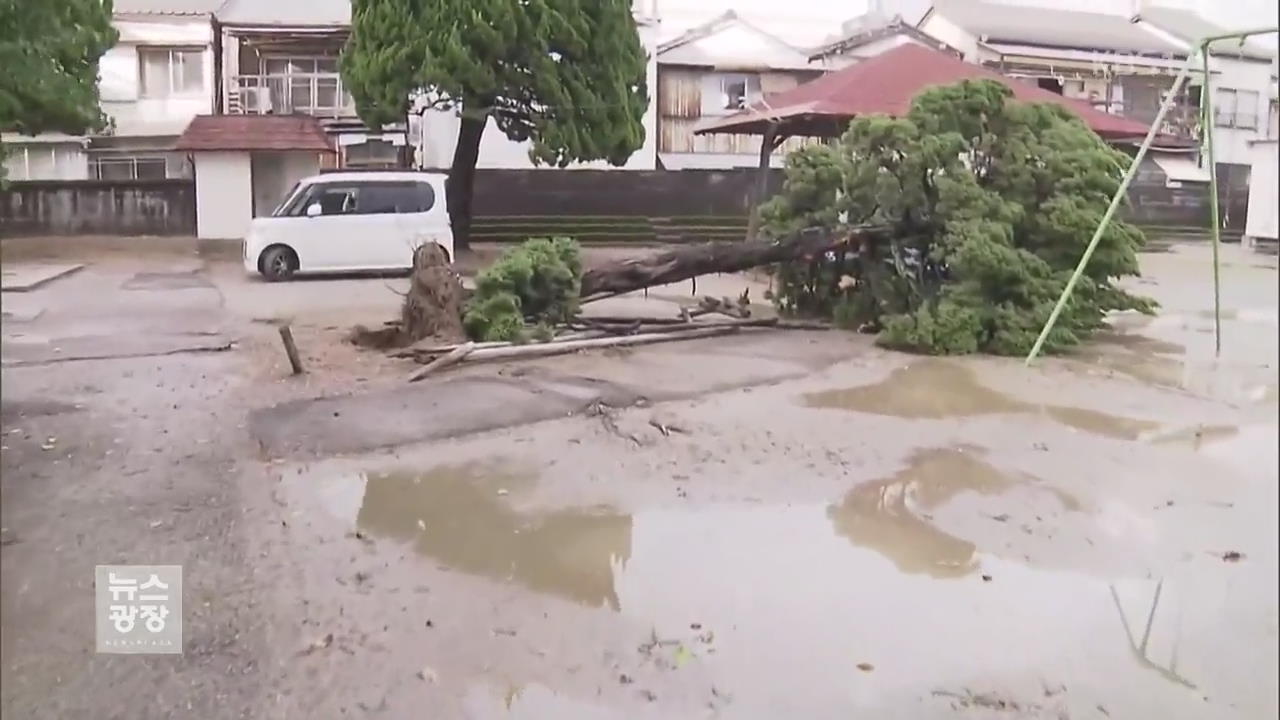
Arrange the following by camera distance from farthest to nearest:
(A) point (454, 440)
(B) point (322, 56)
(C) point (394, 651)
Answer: (A) point (454, 440), (B) point (322, 56), (C) point (394, 651)

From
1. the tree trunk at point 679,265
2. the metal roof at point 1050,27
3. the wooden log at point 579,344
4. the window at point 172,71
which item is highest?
the metal roof at point 1050,27

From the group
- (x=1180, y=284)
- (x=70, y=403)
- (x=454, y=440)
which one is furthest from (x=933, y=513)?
(x=70, y=403)

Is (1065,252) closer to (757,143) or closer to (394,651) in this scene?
(757,143)

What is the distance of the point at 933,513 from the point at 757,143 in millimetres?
759

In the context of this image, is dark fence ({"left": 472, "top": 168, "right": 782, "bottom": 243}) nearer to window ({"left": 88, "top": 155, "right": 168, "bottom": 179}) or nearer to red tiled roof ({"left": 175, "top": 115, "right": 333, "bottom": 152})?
red tiled roof ({"left": 175, "top": 115, "right": 333, "bottom": 152})

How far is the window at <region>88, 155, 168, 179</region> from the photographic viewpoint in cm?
147

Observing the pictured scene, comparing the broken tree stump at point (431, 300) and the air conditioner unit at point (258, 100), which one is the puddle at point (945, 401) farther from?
the air conditioner unit at point (258, 100)

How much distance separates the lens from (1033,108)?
2695mm

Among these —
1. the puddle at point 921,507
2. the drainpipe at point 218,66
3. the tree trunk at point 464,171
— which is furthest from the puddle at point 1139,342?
the drainpipe at point 218,66

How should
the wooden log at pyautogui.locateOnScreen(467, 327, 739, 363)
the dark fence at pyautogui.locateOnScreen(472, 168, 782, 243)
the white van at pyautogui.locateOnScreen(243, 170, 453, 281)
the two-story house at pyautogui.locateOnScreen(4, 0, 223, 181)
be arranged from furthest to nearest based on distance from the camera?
1. the wooden log at pyautogui.locateOnScreen(467, 327, 739, 363)
2. the dark fence at pyautogui.locateOnScreen(472, 168, 782, 243)
3. the white van at pyautogui.locateOnScreen(243, 170, 453, 281)
4. the two-story house at pyautogui.locateOnScreen(4, 0, 223, 181)

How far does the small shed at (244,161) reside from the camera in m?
1.49

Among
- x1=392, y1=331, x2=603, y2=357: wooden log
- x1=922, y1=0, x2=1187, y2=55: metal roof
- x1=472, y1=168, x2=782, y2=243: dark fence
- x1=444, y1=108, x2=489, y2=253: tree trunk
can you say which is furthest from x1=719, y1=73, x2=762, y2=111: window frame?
x1=392, y1=331, x2=603, y2=357: wooden log

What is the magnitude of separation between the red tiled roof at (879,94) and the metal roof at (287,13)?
58 centimetres

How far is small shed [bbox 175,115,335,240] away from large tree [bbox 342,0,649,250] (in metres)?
0.10
